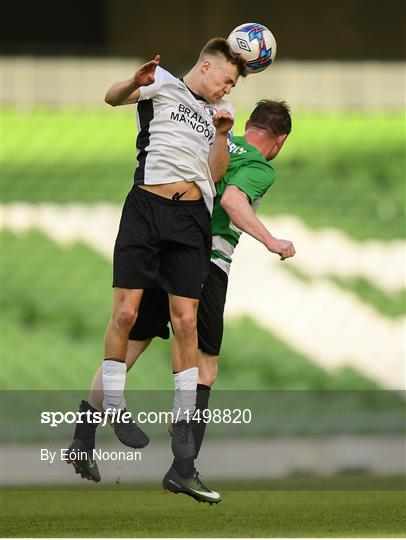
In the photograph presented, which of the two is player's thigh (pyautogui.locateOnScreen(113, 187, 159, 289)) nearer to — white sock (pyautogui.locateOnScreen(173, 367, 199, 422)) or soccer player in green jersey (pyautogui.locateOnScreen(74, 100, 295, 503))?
soccer player in green jersey (pyautogui.locateOnScreen(74, 100, 295, 503))

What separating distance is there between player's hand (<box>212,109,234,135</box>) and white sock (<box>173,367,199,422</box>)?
98 centimetres

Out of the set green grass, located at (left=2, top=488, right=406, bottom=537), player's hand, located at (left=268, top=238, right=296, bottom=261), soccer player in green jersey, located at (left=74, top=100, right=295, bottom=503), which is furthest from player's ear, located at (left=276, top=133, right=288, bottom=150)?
green grass, located at (left=2, top=488, right=406, bottom=537)

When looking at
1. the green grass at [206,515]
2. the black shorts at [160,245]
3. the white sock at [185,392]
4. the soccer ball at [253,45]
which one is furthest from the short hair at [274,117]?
the green grass at [206,515]

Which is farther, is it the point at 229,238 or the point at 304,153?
the point at 304,153

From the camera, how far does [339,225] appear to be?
1275 centimetres

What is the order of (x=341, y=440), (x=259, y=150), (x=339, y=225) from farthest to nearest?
(x=339, y=225) < (x=341, y=440) < (x=259, y=150)

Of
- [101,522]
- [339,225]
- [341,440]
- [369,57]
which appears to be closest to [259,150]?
[101,522]

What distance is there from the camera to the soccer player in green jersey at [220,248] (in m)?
4.80

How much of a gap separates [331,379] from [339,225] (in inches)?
79.0

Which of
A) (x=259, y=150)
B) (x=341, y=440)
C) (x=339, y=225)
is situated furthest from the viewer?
(x=339, y=225)

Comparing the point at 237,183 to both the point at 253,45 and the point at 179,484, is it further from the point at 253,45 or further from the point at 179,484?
the point at 179,484

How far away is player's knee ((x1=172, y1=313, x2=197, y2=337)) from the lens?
15.7ft

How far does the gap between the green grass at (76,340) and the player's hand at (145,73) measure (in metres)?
6.65

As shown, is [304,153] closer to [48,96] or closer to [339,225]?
[339,225]
